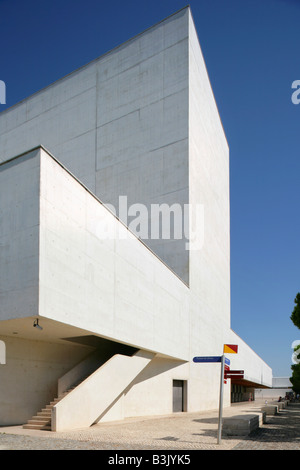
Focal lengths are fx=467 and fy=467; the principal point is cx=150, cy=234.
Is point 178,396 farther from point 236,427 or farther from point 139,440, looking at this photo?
point 139,440

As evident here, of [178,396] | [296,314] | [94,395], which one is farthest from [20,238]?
[178,396]

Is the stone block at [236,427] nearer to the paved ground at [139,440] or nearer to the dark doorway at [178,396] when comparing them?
the paved ground at [139,440]

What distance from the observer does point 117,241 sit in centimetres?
1683

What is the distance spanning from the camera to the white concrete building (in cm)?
1311

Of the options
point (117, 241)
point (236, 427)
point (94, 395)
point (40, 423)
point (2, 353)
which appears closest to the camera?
point (236, 427)

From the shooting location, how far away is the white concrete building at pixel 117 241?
13109 millimetres

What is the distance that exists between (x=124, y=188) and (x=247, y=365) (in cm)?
2983

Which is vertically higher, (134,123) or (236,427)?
(134,123)

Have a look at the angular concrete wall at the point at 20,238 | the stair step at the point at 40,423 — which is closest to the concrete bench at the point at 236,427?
the stair step at the point at 40,423

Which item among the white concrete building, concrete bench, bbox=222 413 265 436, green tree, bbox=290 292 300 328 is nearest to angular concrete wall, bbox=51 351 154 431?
the white concrete building

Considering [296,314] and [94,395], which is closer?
[94,395]

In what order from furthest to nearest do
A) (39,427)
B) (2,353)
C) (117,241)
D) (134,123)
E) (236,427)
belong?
(134,123) < (117,241) < (2,353) < (39,427) < (236,427)

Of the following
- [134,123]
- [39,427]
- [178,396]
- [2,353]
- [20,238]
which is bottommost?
[178,396]

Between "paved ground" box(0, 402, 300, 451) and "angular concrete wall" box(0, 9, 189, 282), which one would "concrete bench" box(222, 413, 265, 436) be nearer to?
"paved ground" box(0, 402, 300, 451)
